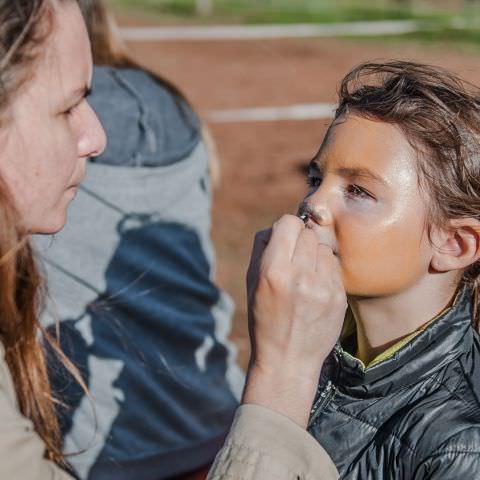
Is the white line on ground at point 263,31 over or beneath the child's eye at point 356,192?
beneath

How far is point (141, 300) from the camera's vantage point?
2.97 metres

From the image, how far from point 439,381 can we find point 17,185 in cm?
87

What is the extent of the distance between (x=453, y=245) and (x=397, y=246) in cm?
13

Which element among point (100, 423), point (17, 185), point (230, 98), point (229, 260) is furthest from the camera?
point (230, 98)

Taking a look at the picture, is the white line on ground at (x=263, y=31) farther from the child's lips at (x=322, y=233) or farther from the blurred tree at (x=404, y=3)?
the child's lips at (x=322, y=233)

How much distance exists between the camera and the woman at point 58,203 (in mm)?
2057

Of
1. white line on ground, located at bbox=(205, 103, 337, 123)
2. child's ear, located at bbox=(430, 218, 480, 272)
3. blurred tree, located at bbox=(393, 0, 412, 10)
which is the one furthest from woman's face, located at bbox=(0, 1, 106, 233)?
blurred tree, located at bbox=(393, 0, 412, 10)

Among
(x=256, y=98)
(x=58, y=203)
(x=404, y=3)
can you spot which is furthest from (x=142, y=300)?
(x=404, y=3)

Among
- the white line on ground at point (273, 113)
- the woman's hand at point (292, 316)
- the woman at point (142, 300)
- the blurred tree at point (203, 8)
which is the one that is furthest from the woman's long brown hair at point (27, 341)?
the blurred tree at point (203, 8)

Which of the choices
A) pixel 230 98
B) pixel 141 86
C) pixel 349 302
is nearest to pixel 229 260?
pixel 141 86

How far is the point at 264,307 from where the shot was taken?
208 centimetres

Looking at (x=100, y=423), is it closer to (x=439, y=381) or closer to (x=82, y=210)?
(x=82, y=210)

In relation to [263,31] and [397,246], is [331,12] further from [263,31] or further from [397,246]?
[397,246]

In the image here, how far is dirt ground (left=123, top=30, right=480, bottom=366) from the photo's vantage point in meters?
7.94
